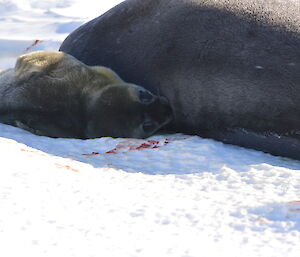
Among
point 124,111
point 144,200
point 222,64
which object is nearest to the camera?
point 144,200

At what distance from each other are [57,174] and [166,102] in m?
0.94

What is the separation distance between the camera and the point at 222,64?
217cm

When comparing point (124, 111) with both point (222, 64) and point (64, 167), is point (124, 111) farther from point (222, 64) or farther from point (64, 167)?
point (64, 167)

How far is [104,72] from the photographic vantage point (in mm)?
2412

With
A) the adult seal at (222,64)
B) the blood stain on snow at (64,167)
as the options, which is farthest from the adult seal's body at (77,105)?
the blood stain on snow at (64,167)

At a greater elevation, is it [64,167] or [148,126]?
[64,167]

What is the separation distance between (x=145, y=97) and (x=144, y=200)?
3.29 ft

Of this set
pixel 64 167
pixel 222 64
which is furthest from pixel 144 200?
pixel 222 64

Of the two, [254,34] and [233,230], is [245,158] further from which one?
[233,230]

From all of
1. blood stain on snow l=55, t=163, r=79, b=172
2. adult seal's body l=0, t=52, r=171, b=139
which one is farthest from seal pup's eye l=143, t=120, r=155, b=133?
blood stain on snow l=55, t=163, r=79, b=172

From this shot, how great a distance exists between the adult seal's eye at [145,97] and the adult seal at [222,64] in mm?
56

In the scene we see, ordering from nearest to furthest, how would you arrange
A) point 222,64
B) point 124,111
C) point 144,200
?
point 144,200 < point 222,64 < point 124,111

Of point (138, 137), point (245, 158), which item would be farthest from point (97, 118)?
point (245, 158)

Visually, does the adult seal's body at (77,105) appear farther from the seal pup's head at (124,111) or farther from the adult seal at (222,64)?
the adult seal at (222,64)
